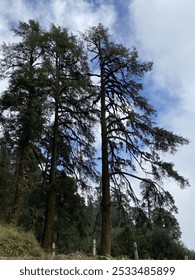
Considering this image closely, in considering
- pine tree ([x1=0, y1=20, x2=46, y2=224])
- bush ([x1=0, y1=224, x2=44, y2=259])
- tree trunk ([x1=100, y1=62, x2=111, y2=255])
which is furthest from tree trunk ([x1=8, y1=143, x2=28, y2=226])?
bush ([x1=0, y1=224, x2=44, y2=259])

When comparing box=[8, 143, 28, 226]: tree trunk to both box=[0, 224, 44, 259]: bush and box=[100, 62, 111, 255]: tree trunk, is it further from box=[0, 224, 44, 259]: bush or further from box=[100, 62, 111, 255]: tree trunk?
box=[0, 224, 44, 259]: bush

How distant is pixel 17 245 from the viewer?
10516mm

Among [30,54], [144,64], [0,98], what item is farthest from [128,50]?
[0,98]

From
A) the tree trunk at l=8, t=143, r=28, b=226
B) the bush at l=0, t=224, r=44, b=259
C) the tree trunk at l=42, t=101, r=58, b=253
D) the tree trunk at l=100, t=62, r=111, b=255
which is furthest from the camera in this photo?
the tree trunk at l=42, t=101, r=58, b=253

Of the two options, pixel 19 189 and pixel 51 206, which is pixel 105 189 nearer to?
pixel 51 206

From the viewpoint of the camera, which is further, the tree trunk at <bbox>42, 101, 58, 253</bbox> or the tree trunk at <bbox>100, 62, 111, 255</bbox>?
the tree trunk at <bbox>42, 101, 58, 253</bbox>

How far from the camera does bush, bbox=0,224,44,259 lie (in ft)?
32.8

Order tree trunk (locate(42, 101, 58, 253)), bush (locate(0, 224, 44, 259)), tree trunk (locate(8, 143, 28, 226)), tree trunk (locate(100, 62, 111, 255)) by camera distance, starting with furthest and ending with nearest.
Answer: tree trunk (locate(42, 101, 58, 253)) < tree trunk (locate(100, 62, 111, 255)) < tree trunk (locate(8, 143, 28, 226)) < bush (locate(0, 224, 44, 259))

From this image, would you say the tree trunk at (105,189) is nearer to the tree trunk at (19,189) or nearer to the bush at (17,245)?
the tree trunk at (19,189)

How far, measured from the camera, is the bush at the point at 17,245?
10.0 metres

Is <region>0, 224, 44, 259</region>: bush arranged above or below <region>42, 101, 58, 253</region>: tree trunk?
below

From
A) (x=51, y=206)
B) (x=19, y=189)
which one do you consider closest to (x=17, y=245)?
(x=19, y=189)

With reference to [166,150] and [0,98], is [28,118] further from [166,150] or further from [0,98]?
[166,150]

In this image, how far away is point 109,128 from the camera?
18.7 metres
